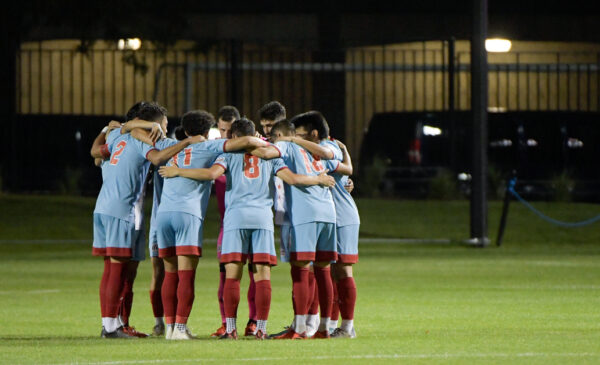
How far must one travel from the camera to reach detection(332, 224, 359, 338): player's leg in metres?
11.3

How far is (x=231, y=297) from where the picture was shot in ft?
36.0

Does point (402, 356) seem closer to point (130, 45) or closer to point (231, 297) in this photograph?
point (231, 297)

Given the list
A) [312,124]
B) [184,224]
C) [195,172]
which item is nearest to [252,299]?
[184,224]

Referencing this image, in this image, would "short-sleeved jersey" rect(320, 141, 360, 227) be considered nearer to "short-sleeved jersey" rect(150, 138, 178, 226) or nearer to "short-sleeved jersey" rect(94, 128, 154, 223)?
"short-sleeved jersey" rect(150, 138, 178, 226)

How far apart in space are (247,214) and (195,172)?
51 cm

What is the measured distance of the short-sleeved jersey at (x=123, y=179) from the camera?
11.5 m

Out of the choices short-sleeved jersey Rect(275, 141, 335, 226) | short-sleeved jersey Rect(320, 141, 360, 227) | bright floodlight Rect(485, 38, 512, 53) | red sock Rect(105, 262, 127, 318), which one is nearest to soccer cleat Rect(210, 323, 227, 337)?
red sock Rect(105, 262, 127, 318)

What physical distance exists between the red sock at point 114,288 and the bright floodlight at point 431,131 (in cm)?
1817

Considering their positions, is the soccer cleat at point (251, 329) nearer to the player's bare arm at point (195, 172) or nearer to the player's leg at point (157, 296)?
the player's leg at point (157, 296)

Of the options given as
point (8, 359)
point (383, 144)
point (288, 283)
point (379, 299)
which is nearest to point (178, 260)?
point (8, 359)

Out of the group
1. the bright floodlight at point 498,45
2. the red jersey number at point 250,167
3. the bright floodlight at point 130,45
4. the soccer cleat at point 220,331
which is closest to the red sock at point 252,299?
the soccer cleat at point 220,331

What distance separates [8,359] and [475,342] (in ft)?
11.4

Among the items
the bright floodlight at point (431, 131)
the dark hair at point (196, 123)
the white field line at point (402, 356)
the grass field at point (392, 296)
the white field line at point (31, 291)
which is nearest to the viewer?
the white field line at point (402, 356)

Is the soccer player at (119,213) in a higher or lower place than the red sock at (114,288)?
higher
